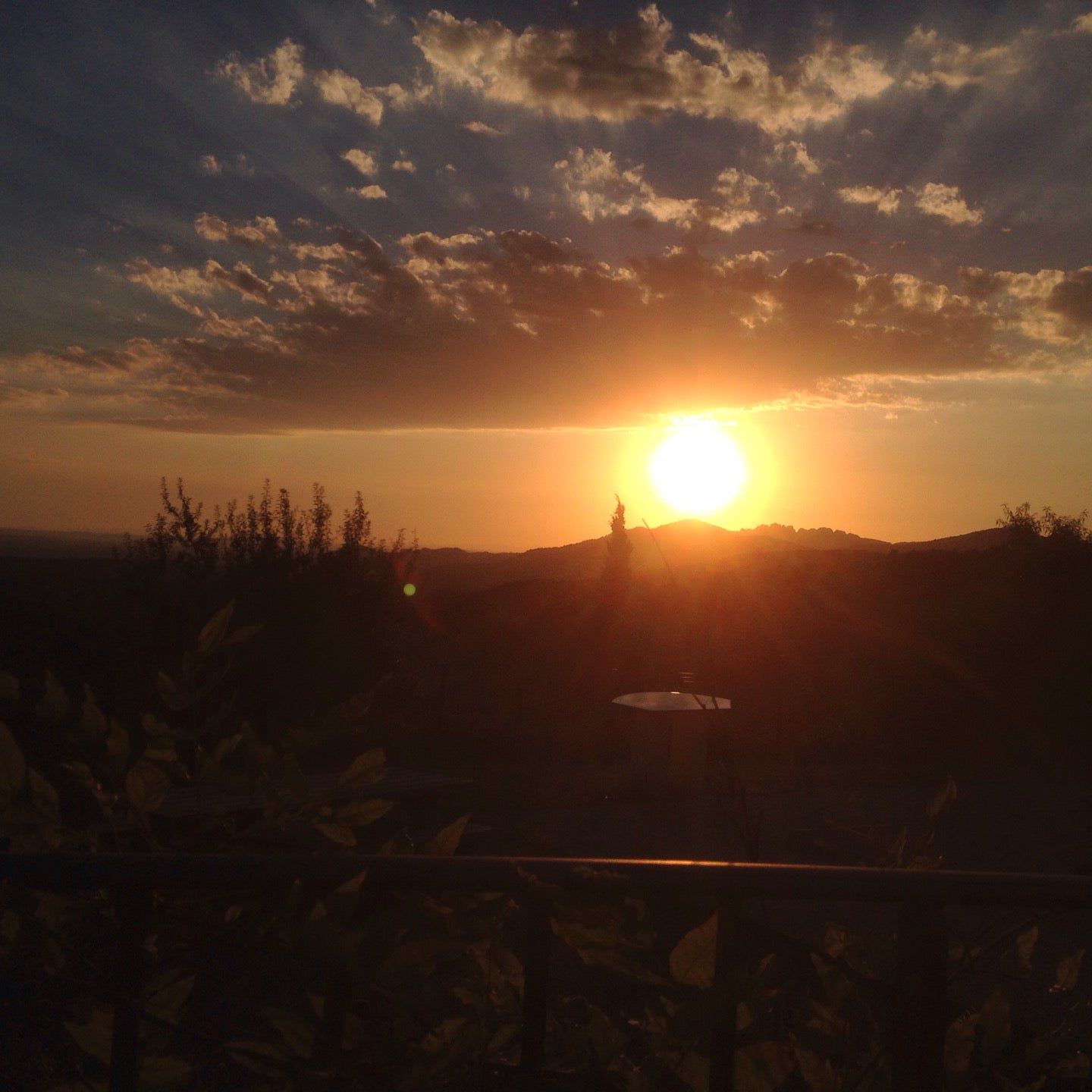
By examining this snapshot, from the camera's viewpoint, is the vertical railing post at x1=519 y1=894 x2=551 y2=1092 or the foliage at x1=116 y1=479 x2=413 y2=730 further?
the foliage at x1=116 y1=479 x2=413 y2=730

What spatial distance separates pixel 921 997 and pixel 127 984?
947mm

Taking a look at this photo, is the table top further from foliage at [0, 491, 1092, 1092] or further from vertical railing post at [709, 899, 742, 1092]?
vertical railing post at [709, 899, 742, 1092]

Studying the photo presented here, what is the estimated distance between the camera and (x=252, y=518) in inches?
361

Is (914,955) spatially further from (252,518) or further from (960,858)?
(252,518)

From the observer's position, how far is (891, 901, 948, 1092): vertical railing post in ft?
3.56

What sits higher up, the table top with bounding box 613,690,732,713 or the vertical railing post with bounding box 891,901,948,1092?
Result: the vertical railing post with bounding box 891,901,948,1092

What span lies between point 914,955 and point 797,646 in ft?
56.8

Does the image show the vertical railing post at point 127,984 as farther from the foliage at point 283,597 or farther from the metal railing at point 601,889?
the foliage at point 283,597

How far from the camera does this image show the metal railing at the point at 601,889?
3.38ft

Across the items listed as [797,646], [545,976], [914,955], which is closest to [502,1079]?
[545,976]

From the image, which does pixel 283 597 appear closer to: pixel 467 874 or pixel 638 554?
pixel 467 874

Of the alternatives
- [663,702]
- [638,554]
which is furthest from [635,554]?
[663,702]

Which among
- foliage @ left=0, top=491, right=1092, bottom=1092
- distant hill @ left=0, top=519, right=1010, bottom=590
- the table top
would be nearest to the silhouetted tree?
distant hill @ left=0, top=519, right=1010, bottom=590

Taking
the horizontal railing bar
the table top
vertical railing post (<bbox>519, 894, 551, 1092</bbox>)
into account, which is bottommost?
the table top
